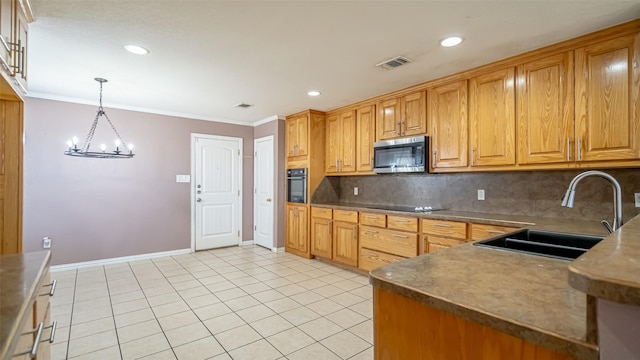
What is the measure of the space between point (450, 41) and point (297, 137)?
2918mm

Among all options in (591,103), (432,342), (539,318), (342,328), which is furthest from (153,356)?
(591,103)

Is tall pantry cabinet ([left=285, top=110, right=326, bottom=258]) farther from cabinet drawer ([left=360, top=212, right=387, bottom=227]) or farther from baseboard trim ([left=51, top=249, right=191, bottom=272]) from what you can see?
baseboard trim ([left=51, top=249, right=191, bottom=272])

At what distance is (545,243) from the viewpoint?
1878mm

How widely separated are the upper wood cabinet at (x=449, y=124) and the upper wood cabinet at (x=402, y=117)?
0.37 ft

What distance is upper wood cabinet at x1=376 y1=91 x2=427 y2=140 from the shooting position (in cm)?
345

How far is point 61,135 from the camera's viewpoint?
13.2 ft

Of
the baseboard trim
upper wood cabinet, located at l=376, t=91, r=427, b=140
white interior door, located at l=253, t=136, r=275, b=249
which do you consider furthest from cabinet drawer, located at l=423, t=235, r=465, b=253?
the baseboard trim

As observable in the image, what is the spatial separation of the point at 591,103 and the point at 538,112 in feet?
1.13

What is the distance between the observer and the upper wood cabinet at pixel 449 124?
3.08m

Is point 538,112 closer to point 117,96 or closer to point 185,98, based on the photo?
point 185,98

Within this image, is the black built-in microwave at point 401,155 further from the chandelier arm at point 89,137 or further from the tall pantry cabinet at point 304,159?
the chandelier arm at point 89,137

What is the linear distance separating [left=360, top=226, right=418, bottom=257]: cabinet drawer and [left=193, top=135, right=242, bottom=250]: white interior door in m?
2.75

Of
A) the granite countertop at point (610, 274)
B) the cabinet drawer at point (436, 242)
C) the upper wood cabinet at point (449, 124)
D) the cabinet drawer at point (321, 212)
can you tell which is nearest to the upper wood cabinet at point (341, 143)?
the cabinet drawer at point (321, 212)

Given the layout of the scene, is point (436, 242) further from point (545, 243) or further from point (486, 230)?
point (545, 243)
